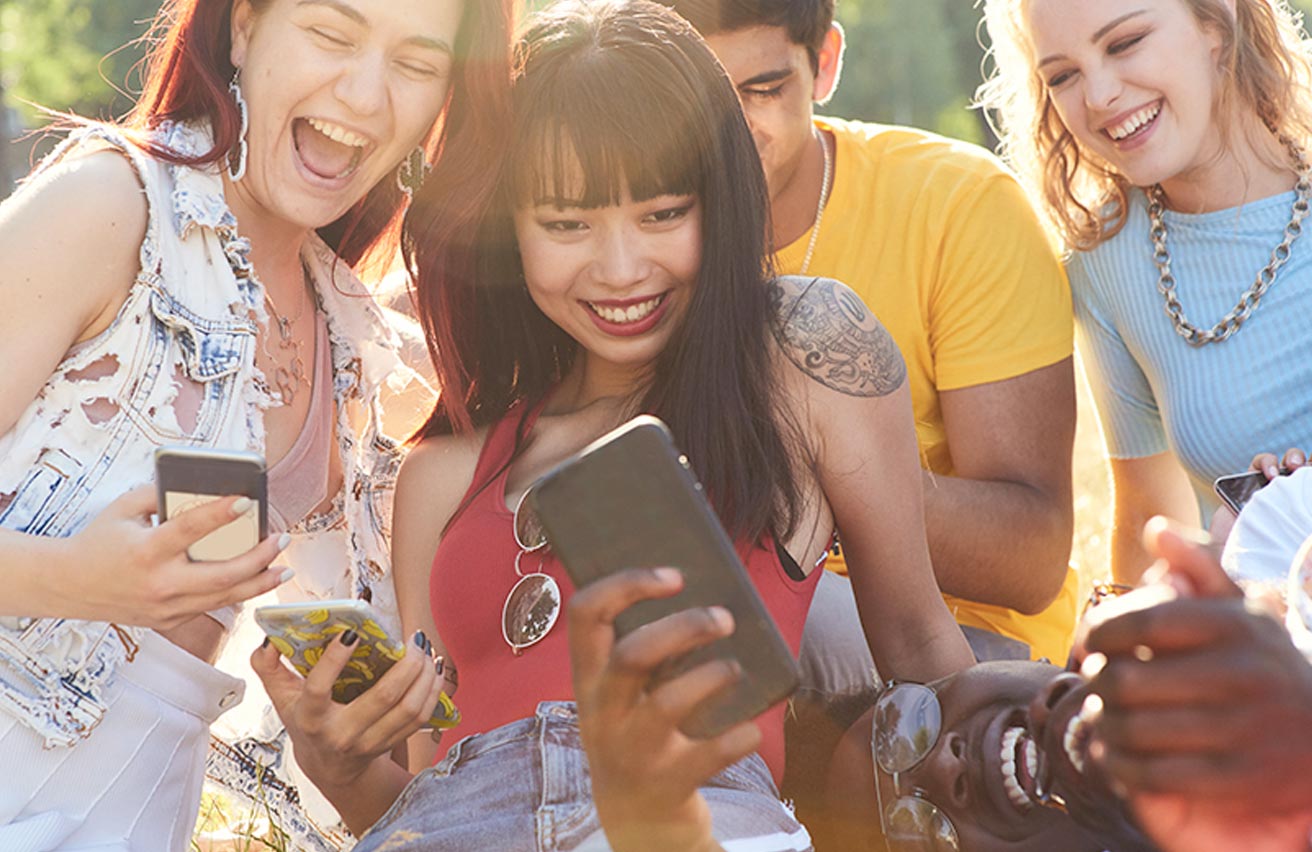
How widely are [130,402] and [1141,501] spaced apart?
2666 mm

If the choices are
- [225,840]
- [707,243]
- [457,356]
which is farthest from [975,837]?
[225,840]

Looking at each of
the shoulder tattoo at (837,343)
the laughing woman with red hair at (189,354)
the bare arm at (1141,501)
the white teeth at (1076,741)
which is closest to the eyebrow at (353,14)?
the laughing woman with red hair at (189,354)

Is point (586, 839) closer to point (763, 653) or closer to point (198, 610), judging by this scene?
point (763, 653)

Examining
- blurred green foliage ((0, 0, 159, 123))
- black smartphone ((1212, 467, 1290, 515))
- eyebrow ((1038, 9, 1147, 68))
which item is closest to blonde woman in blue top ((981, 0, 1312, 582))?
eyebrow ((1038, 9, 1147, 68))

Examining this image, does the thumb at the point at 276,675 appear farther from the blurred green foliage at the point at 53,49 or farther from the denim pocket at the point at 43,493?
the blurred green foliage at the point at 53,49

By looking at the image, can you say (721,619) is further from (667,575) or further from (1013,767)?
(1013,767)

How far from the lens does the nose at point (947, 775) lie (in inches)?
93.7

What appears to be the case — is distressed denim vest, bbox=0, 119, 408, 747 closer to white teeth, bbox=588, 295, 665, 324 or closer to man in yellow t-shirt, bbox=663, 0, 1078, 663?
white teeth, bbox=588, 295, 665, 324

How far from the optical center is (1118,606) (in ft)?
4.91

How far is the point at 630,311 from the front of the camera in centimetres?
303

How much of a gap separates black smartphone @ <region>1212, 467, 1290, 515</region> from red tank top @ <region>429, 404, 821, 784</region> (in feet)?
3.20

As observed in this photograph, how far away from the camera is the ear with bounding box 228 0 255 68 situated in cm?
318

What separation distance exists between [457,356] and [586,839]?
1.40m

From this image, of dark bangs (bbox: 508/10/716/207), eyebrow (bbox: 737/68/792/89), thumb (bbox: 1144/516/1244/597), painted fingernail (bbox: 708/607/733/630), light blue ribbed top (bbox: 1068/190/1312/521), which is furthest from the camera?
eyebrow (bbox: 737/68/792/89)
